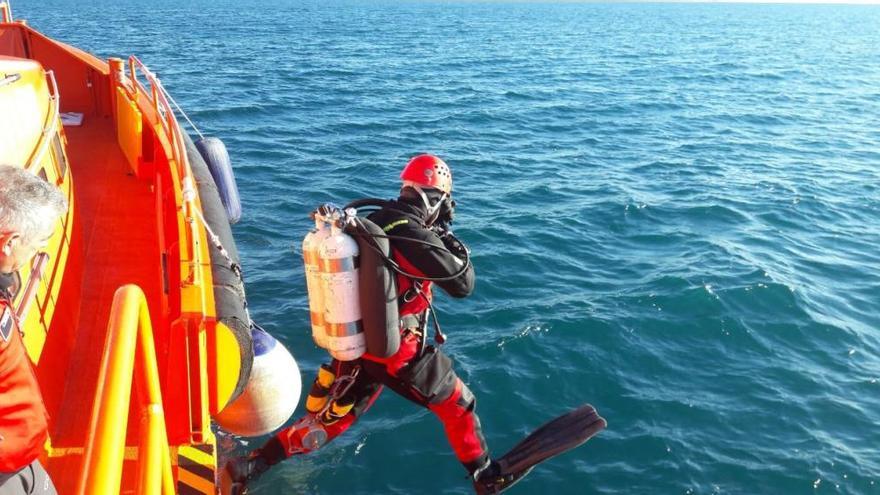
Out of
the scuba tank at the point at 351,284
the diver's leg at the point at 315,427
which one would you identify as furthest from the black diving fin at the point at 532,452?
the scuba tank at the point at 351,284

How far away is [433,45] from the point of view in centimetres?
3591

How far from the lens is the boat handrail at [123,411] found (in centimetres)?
190

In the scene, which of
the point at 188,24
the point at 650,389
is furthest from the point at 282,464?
the point at 188,24

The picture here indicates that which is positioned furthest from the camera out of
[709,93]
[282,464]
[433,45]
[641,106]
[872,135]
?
[433,45]

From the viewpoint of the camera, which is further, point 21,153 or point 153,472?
point 21,153

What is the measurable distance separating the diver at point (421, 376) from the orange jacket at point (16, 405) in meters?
2.38

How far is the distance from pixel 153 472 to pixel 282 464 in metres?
3.85

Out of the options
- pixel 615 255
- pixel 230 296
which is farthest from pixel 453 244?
pixel 615 255

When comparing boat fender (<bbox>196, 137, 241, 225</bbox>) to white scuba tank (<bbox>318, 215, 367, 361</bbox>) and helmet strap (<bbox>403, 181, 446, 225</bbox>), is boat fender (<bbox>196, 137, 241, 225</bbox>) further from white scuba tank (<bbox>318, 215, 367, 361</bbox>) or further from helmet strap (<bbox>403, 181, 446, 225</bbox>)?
white scuba tank (<bbox>318, 215, 367, 361</bbox>)

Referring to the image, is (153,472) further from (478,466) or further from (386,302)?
(478,466)

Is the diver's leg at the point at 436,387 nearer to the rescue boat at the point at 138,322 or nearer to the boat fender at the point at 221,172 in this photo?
the rescue boat at the point at 138,322

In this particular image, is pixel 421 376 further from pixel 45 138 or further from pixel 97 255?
pixel 45 138

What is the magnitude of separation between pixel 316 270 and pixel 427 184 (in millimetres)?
919

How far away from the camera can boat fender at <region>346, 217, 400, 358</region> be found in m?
4.41
